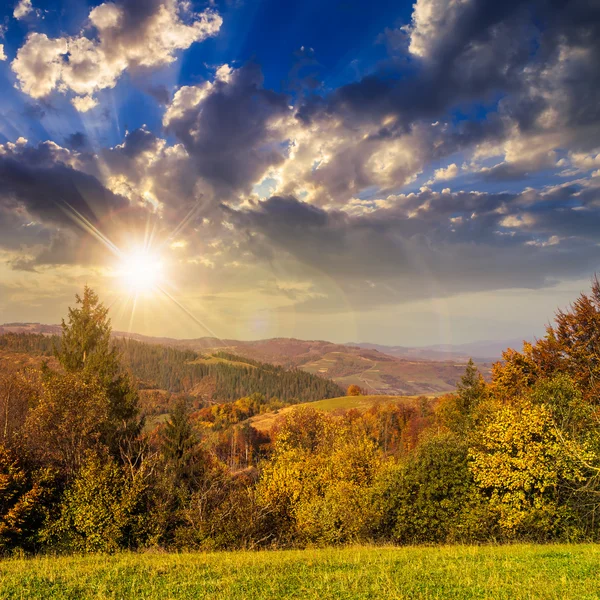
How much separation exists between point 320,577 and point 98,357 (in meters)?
40.4

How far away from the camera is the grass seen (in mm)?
12586

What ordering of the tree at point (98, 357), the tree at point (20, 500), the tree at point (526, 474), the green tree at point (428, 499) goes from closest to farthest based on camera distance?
1. the tree at point (20, 500)
2. the tree at point (526, 474)
3. the green tree at point (428, 499)
4. the tree at point (98, 357)

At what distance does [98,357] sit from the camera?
47094mm

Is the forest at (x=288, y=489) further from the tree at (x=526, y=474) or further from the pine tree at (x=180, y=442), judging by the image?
the pine tree at (x=180, y=442)

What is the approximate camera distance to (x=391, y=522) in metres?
34.7

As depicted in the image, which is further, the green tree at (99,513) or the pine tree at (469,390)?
the pine tree at (469,390)

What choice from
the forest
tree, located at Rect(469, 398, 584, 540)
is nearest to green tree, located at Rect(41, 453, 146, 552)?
the forest

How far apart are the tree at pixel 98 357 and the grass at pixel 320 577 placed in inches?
1184

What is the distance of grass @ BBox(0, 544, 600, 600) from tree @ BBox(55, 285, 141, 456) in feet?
98.7

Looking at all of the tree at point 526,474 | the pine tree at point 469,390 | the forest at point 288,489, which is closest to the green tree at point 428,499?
the forest at point 288,489

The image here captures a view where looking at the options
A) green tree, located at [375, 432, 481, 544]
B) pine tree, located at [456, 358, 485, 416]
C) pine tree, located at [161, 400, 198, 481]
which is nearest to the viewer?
green tree, located at [375, 432, 481, 544]

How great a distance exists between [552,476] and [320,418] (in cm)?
4291

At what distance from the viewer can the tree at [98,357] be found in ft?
152

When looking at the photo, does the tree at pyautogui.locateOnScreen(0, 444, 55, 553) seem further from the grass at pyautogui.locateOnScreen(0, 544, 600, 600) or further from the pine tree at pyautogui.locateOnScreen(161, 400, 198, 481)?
the pine tree at pyautogui.locateOnScreen(161, 400, 198, 481)
